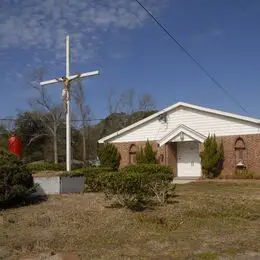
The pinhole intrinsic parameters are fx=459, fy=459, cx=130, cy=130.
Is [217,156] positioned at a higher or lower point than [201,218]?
higher

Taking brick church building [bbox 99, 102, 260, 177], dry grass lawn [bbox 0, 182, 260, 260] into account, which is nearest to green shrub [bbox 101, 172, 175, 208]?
dry grass lawn [bbox 0, 182, 260, 260]

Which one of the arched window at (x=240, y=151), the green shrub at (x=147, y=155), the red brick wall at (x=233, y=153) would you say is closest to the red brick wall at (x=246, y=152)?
the red brick wall at (x=233, y=153)

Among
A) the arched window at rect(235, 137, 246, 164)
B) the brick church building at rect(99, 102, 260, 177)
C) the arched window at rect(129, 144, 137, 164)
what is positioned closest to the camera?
the brick church building at rect(99, 102, 260, 177)

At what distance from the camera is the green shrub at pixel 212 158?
26.3 m

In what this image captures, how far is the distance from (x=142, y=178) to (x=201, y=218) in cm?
236

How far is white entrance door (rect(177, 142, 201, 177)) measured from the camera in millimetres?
28641

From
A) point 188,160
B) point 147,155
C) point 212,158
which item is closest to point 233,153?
point 212,158

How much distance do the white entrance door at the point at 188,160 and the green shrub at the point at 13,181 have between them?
17.2 metres

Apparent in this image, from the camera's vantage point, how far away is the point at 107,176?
12.2m

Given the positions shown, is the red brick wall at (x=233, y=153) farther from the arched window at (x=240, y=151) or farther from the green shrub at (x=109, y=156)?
the green shrub at (x=109, y=156)

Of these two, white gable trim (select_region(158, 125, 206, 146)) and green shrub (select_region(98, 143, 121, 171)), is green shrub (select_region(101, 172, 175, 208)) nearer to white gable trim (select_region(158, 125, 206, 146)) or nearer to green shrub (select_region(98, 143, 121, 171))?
white gable trim (select_region(158, 125, 206, 146))

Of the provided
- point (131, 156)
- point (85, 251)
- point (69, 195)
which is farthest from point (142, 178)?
point (131, 156)

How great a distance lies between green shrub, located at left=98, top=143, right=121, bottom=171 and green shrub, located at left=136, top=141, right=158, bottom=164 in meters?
2.01

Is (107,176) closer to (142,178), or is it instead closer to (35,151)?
(142,178)
